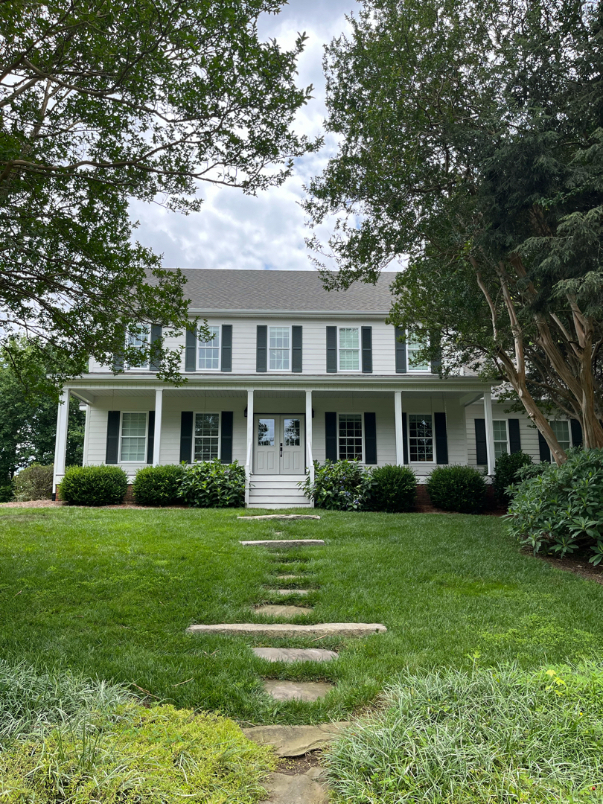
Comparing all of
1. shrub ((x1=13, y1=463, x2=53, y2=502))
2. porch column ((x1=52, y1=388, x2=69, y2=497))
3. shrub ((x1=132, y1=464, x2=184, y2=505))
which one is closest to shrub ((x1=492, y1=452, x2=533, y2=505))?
shrub ((x1=132, y1=464, x2=184, y2=505))

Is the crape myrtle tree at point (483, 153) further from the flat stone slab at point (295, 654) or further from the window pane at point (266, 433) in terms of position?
the window pane at point (266, 433)

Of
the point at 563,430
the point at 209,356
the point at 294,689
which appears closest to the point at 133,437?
the point at 209,356

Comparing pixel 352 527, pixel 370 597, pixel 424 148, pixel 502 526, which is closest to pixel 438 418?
pixel 502 526

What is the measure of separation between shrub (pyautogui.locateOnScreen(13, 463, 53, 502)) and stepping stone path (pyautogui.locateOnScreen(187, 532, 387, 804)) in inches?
512

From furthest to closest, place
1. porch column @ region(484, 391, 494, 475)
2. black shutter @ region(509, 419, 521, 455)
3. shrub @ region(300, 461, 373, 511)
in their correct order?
black shutter @ region(509, 419, 521, 455) → porch column @ region(484, 391, 494, 475) → shrub @ region(300, 461, 373, 511)

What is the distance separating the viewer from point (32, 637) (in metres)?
3.95

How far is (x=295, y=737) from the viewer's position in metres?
2.70

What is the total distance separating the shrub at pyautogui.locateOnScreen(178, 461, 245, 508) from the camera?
12.8m

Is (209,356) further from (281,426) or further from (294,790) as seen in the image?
(294,790)

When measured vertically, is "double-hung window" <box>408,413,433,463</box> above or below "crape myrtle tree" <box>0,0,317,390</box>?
below

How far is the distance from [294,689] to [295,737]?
60cm

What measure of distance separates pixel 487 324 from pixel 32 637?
9701 millimetres

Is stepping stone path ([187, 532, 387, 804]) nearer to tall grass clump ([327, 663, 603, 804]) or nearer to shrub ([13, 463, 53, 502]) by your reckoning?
tall grass clump ([327, 663, 603, 804])

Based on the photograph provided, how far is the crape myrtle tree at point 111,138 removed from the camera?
4965 mm
